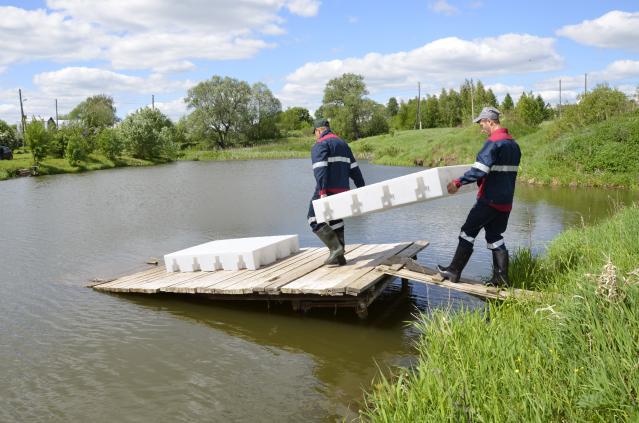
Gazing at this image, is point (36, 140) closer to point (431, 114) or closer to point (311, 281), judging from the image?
point (311, 281)

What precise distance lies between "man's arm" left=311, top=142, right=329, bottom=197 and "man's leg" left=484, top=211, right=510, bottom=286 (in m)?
2.36

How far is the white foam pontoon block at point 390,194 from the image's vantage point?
22.0 feet

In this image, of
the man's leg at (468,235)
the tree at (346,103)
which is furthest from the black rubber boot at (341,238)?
the tree at (346,103)

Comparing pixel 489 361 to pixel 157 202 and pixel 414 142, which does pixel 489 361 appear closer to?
pixel 157 202

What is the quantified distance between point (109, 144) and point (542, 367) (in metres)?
58.8

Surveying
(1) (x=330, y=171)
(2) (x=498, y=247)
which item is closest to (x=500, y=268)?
(2) (x=498, y=247)

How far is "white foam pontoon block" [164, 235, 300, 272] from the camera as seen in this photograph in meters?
8.99

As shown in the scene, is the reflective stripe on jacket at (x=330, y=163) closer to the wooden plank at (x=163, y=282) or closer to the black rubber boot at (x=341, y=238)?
the black rubber boot at (x=341, y=238)

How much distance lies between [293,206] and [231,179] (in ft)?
54.5

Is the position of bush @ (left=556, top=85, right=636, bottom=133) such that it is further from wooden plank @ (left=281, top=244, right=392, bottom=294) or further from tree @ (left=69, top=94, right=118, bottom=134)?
tree @ (left=69, top=94, right=118, bottom=134)

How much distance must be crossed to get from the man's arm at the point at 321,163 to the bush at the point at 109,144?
176 ft

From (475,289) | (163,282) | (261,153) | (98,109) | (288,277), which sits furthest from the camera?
(98,109)

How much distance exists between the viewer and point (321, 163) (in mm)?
7742

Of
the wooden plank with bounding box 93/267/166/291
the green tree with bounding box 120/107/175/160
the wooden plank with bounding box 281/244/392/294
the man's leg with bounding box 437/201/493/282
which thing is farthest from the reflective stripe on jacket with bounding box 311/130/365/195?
the green tree with bounding box 120/107/175/160
